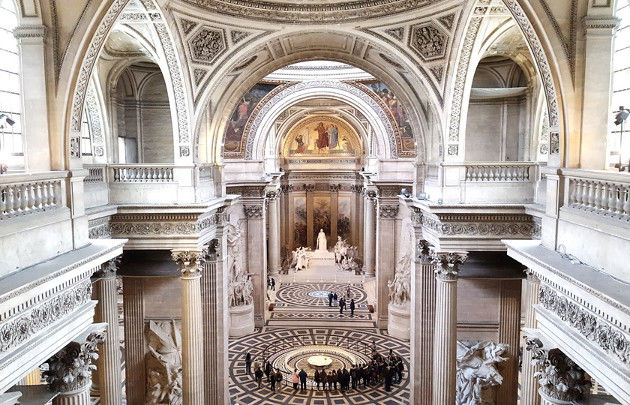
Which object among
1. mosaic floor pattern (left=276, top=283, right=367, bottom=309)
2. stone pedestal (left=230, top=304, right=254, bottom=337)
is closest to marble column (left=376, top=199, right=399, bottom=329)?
mosaic floor pattern (left=276, top=283, right=367, bottom=309)

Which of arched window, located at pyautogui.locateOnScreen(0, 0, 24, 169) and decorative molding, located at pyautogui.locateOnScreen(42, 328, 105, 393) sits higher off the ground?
arched window, located at pyautogui.locateOnScreen(0, 0, 24, 169)

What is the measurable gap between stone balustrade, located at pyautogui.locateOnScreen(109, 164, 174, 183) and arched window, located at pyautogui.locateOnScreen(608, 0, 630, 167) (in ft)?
29.7

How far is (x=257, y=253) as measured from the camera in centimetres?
2375

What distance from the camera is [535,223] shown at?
35.8ft

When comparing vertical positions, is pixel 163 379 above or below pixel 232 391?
above

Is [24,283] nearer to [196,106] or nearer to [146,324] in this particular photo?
[196,106]

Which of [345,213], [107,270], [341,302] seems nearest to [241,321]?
[341,302]

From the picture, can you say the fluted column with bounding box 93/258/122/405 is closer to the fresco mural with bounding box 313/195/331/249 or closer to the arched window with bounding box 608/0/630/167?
the arched window with bounding box 608/0/630/167

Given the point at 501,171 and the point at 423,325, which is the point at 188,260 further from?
the point at 501,171

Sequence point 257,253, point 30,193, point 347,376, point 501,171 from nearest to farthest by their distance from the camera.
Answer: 1. point 30,193
2. point 501,171
3. point 347,376
4. point 257,253

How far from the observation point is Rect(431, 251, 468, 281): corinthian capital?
11516 millimetres

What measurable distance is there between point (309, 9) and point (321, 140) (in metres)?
26.8

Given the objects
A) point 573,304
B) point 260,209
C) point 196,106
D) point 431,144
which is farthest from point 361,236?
point 573,304

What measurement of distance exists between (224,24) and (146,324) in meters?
8.05
